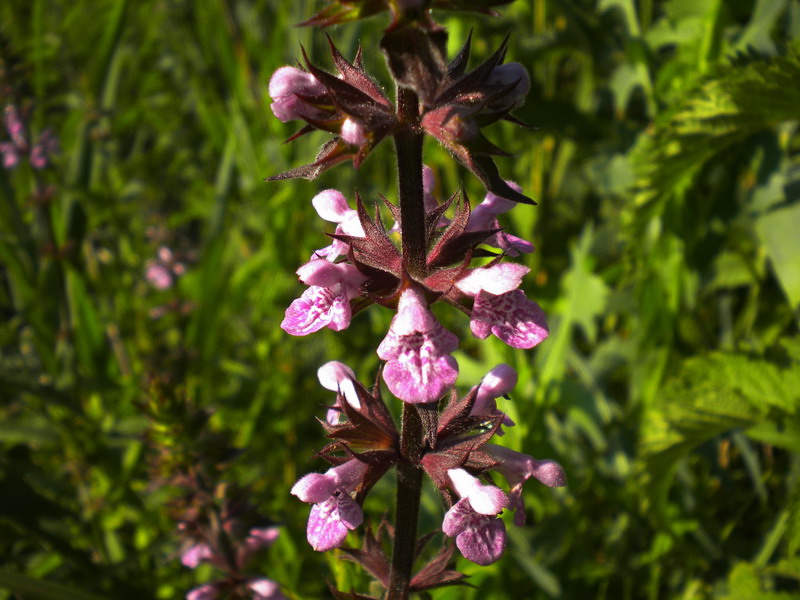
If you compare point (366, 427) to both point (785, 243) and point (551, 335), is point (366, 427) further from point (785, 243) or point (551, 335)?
point (551, 335)

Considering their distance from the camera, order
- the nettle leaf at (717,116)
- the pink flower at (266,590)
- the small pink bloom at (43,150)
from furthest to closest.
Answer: the small pink bloom at (43,150) < the pink flower at (266,590) < the nettle leaf at (717,116)

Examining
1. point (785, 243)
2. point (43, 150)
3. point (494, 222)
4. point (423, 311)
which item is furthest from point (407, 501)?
point (43, 150)

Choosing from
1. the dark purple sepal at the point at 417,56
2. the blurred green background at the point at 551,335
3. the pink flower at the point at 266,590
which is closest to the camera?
the dark purple sepal at the point at 417,56

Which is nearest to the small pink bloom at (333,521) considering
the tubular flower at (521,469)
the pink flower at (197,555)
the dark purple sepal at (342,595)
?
the dark purple sepal at (342,595)

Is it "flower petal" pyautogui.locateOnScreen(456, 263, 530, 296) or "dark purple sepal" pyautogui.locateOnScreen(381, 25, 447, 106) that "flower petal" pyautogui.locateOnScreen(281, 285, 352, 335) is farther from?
"dark purple sepal" pyautogui.locateOnScreen(381, 25, 447, 106)

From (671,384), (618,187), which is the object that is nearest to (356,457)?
(671,384)

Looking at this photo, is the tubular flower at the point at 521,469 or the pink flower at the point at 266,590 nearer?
the tubular flower at the point at 521,469

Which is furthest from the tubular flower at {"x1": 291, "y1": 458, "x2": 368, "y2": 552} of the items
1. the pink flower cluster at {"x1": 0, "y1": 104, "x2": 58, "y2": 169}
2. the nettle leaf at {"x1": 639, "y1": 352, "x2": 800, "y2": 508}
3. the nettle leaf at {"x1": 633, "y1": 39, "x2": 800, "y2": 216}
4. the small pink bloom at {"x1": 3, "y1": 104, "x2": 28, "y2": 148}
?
the small pink bloom at {"x1": 3, "y1": 104, "x2": 28, "y2": 148}

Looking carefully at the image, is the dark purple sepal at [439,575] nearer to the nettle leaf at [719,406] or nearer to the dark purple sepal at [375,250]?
the dark purple sepal at [375,250]
